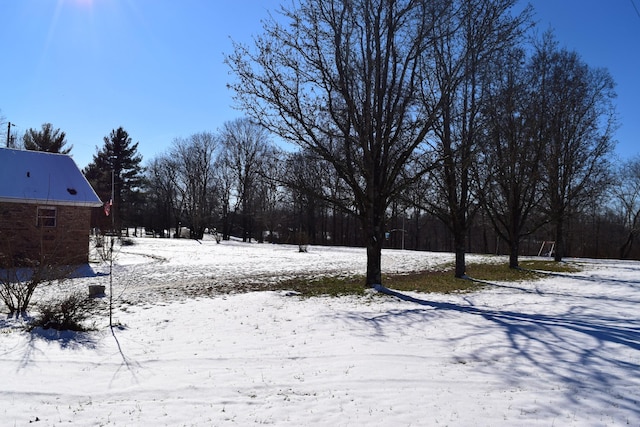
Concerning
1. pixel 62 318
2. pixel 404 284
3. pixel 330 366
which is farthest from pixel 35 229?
pixel 330 366

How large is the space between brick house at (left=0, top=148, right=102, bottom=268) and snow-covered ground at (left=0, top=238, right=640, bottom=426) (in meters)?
11.8

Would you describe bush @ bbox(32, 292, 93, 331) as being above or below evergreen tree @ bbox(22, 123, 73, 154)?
below

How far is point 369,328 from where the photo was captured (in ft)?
24.7

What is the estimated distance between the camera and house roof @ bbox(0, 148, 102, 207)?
18.8 m

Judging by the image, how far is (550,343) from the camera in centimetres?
646

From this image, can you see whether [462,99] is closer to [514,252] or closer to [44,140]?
[514,252]

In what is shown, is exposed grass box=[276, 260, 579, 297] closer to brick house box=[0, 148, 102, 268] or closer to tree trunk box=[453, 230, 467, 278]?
tree trunk box=[453, 230, 467, 278]

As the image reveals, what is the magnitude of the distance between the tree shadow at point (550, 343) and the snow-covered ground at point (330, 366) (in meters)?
0.03

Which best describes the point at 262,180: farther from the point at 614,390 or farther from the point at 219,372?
the point at 614,390

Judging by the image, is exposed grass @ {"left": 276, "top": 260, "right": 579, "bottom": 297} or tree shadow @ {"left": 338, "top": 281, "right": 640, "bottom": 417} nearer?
tree shadow @ {"left": 338, "top": 281, "right": 640, "bottom": 417}

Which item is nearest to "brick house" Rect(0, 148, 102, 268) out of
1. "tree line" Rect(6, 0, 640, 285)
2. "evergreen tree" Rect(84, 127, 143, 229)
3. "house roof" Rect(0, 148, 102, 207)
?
"house roof" Rect(0, 148, 102, 207)

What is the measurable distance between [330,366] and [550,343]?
3.45 meters

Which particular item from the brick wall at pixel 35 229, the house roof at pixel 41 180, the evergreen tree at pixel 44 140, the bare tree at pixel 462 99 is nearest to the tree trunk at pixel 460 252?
the bare tree at pixel 462 99

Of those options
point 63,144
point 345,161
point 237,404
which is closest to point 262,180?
point 345,161
